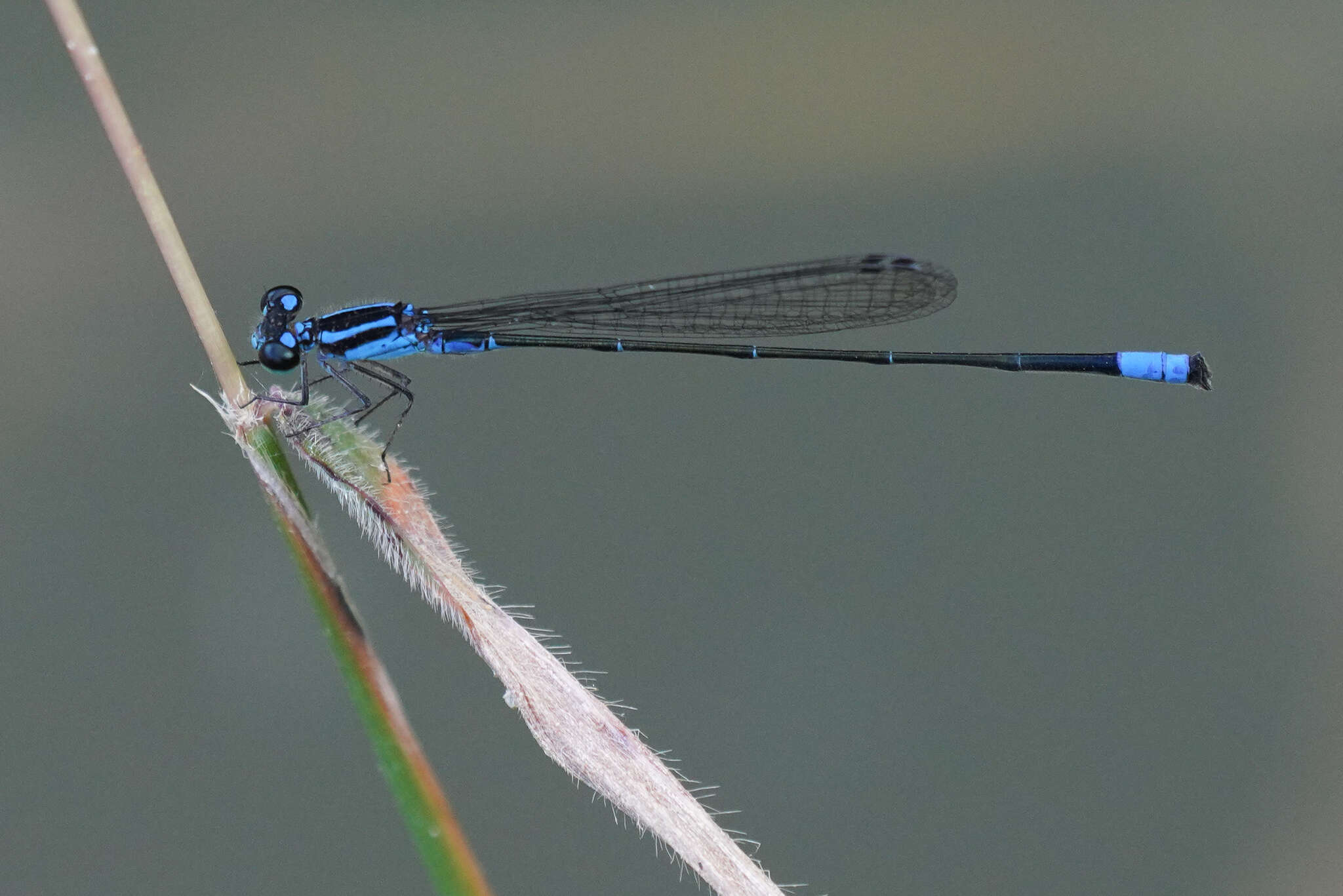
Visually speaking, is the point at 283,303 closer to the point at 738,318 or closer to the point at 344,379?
the point at 344,379

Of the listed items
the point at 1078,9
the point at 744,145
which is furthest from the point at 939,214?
the point at 1078,9

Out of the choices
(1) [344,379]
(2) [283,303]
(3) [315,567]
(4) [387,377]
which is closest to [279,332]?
(2) [283,303]

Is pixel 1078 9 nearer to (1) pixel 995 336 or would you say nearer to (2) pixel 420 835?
(1) pixel 995 336

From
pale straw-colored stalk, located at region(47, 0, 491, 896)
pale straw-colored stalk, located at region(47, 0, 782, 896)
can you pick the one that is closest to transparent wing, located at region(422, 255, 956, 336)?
pale straw-colored stalk, located at region(47, 0, 782, 896)

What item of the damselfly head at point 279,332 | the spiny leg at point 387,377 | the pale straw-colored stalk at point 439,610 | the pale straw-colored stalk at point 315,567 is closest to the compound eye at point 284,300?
the damselfly head at point 279,332

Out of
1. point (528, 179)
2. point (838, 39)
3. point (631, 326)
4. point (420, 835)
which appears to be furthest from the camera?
point (838, 39)

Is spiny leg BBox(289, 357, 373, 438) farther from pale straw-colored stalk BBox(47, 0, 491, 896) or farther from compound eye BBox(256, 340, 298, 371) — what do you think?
pale straw-colored stalk BBox(47, 0, 491, 896)

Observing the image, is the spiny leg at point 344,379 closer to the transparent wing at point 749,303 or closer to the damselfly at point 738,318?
the damselfly at point 738,318
